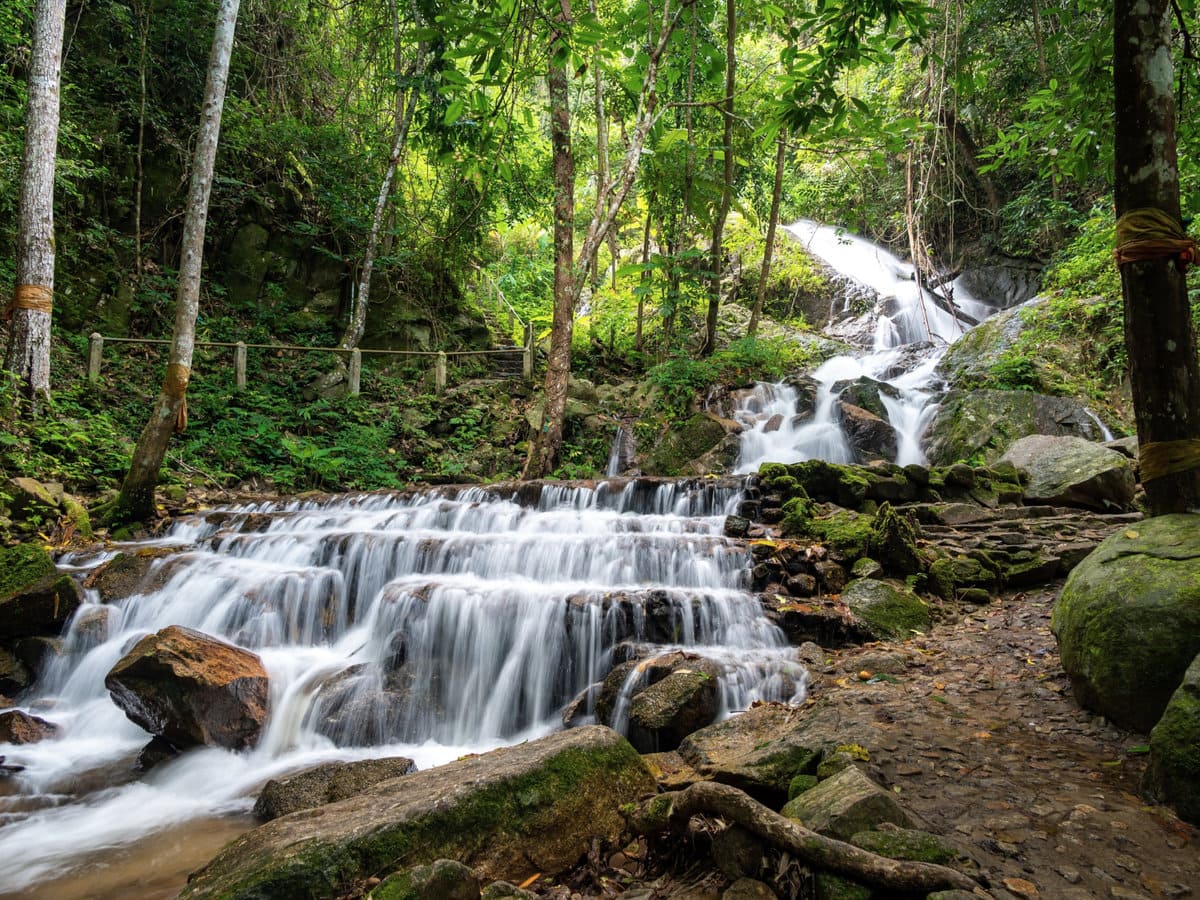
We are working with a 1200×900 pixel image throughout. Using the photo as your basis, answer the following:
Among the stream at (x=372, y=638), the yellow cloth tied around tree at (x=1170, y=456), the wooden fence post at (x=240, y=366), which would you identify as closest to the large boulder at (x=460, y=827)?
the stream at (x=372, y=638)

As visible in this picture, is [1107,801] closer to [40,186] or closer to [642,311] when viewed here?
[40,186]

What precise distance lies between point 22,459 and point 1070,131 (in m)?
11.8

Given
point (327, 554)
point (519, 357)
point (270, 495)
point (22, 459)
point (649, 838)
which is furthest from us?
point (519, 357)

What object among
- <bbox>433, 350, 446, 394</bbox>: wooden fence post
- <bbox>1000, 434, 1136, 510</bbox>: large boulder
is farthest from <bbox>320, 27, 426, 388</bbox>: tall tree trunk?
<bbox>1000, 434, 1136, 510</bbox>: large boulder

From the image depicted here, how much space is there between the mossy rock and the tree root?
0.08 metres

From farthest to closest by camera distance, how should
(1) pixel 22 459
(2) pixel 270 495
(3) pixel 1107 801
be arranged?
A: (2) pixel 270 495 → (1) pixel 22 459 → (3) pixel 1107 801

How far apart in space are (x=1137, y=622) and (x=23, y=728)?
747 cm

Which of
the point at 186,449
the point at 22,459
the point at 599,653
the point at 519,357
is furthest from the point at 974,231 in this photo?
the point at 22,459

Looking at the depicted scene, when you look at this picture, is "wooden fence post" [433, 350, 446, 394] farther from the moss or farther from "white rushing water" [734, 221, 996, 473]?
the moss

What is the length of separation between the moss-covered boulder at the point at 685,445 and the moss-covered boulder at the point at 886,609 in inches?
229

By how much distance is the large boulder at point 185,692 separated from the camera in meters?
4.63

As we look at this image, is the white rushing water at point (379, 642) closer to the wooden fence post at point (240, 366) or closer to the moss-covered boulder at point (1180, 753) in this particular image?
the moss-covered boulder at point (1180, 753)

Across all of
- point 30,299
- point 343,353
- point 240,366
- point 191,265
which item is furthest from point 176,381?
point 343,353

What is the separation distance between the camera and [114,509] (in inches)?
323
